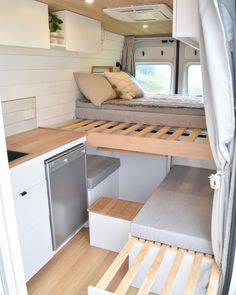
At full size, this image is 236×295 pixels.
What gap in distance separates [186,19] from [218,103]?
473 mm

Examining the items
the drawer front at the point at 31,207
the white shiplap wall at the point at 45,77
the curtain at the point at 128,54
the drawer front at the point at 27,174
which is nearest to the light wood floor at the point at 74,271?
the drawer front at the point at 31,207

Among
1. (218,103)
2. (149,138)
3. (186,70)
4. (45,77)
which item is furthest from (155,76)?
(218,103)

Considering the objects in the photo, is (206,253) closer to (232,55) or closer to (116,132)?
(232,55)

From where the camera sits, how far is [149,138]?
2.44 meters

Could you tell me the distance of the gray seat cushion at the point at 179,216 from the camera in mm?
1747

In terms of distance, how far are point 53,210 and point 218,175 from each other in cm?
124

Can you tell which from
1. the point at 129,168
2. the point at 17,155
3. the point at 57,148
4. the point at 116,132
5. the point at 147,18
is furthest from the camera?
the point at 129,168

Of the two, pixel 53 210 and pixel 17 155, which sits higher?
pixel 17 155

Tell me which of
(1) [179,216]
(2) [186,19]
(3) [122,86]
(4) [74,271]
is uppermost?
(2) [186,19]

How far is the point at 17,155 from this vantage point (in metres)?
1.97

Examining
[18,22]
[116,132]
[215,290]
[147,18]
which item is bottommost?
[215,290]

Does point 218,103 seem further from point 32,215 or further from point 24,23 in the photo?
point 24,23

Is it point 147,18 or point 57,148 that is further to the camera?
point 147,18

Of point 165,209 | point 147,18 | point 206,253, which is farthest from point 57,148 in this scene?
point 147,18
